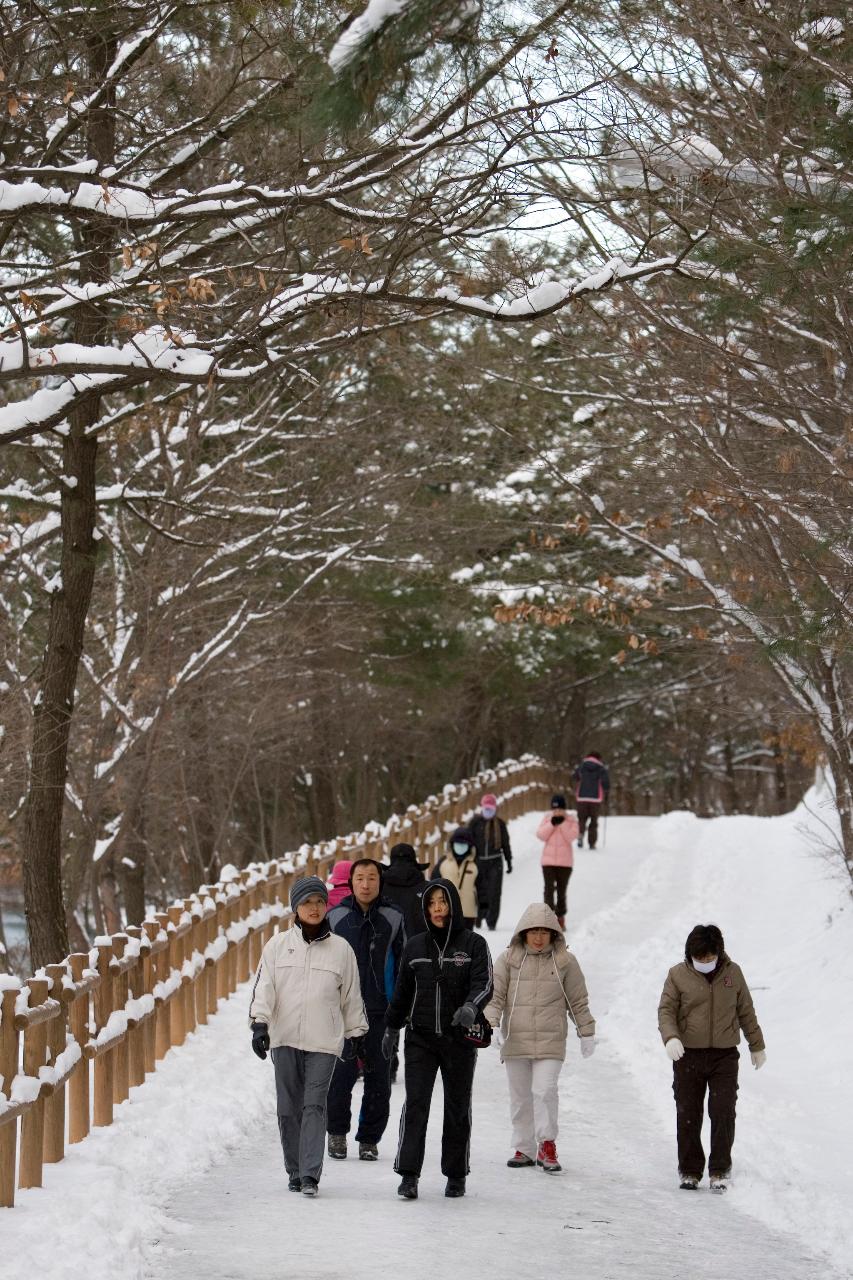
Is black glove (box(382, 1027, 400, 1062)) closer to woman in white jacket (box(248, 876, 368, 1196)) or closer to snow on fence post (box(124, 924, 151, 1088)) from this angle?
woman in white jacket (box(248, 876, 368, 1196))

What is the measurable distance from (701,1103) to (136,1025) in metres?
3.49

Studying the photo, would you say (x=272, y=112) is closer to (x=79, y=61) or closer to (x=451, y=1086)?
(x=79, y=61)

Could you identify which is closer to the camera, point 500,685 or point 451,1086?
point 451,1086

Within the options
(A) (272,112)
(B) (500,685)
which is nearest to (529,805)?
(B) (500,685)

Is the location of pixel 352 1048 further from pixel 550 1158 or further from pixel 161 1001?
pixel 161 1001

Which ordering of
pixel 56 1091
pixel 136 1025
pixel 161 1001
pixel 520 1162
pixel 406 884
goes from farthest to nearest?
1. pixel 406 884
2. pixel 161 1001
3. pixel 136 1025
4. pixel 520 1162
5. pixel 56 1091

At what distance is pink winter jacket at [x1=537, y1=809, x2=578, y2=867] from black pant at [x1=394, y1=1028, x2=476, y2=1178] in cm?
1056

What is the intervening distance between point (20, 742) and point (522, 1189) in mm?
9097

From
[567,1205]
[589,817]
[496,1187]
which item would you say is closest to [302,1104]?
[496,1187]

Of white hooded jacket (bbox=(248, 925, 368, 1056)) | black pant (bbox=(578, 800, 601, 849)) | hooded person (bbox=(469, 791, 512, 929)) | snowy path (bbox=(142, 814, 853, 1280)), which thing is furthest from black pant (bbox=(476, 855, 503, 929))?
white hooded jacket (bbox=(248, 925, 368, 1056))

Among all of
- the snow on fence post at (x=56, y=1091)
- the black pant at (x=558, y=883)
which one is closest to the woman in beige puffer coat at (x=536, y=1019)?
the snow on fence post at (x=56, y=1091)

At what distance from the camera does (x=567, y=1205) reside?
8320 mm

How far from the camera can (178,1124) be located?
9492 mm

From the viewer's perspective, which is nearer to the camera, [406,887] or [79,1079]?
[79,1079]
